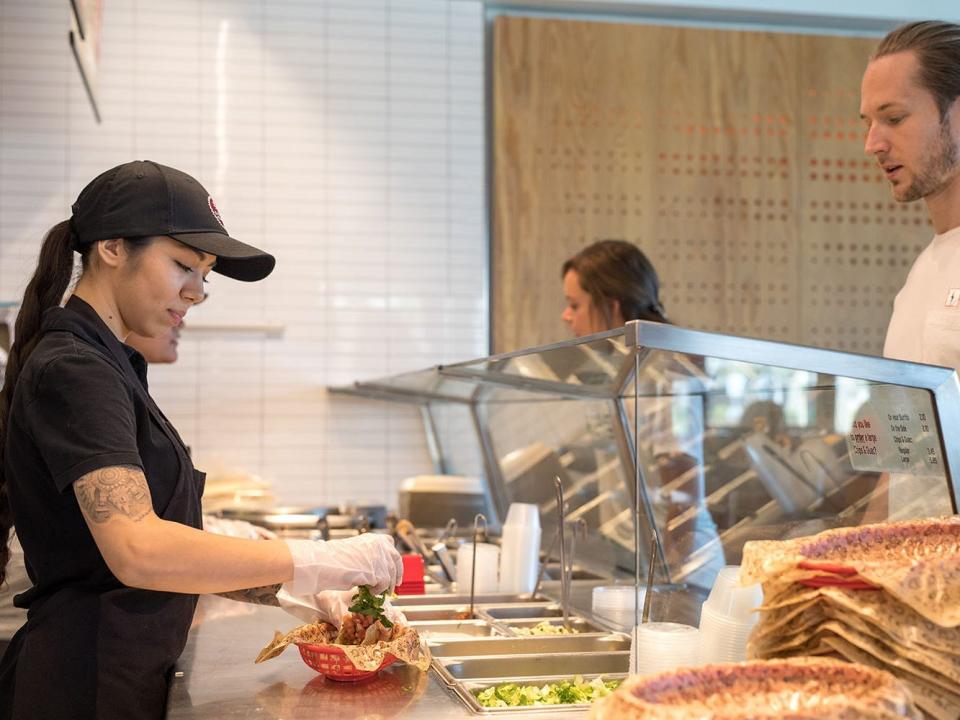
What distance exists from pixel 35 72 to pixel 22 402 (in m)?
3.96

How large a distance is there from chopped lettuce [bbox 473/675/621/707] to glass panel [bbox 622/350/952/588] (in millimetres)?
429

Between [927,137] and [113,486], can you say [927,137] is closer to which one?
[927,137]

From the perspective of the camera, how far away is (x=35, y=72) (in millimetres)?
5195

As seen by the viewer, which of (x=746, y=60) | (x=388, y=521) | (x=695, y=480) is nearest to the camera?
(x=695, y=480)

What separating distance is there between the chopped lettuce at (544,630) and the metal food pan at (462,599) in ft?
1.07

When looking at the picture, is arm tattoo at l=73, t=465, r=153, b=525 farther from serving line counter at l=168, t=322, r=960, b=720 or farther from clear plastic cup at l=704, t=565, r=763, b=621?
clear plastic cup at l=704, t=565, r=763, b=621

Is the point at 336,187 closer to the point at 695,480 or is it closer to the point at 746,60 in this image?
the point at 746,60

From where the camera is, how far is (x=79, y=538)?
1.85 metres

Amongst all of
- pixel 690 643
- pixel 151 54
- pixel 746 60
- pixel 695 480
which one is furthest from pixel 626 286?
pixel 151 54

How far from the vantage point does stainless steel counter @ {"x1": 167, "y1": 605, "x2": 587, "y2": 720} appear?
177 centimetres

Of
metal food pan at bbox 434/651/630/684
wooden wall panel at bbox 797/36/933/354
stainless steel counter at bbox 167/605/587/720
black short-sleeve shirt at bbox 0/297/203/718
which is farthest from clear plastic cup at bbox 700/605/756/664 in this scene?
wooden wall panel at bbox 797/36/933/354

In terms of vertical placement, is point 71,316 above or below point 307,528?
above

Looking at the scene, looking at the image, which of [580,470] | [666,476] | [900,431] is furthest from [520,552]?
[900,431]

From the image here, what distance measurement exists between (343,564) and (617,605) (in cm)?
81
